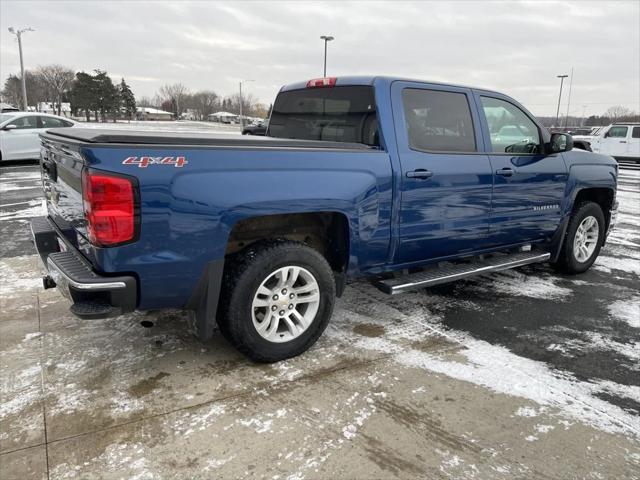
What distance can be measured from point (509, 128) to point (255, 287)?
9.46 feet

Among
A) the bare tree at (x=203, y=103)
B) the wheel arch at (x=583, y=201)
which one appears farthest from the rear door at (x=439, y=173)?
the bare tree at (x=203, y=103)

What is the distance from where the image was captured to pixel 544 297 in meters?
4.83

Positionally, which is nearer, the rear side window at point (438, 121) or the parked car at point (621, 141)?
the rear side window at point (438, 121)

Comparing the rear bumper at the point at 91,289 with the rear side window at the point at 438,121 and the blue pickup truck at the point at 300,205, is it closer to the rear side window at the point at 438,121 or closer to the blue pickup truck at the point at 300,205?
the blue pickup truck at the point at 300,205

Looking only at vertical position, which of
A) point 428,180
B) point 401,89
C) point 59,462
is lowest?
point 59,462

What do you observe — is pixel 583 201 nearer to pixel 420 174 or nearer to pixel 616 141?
pixel 420 174

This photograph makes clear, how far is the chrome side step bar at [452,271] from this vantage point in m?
3.75

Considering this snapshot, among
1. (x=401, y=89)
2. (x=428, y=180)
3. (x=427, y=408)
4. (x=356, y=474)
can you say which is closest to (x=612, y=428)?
(x=427, y=408)

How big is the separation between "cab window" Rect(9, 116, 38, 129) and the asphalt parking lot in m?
10.9

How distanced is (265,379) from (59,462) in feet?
3.91

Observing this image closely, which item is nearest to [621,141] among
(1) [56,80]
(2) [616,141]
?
(2) [616,141]

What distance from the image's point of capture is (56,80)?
76625 mm

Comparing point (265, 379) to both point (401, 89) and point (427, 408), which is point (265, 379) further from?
point (401, 89)

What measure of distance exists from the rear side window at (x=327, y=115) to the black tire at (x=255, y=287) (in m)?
1.06
